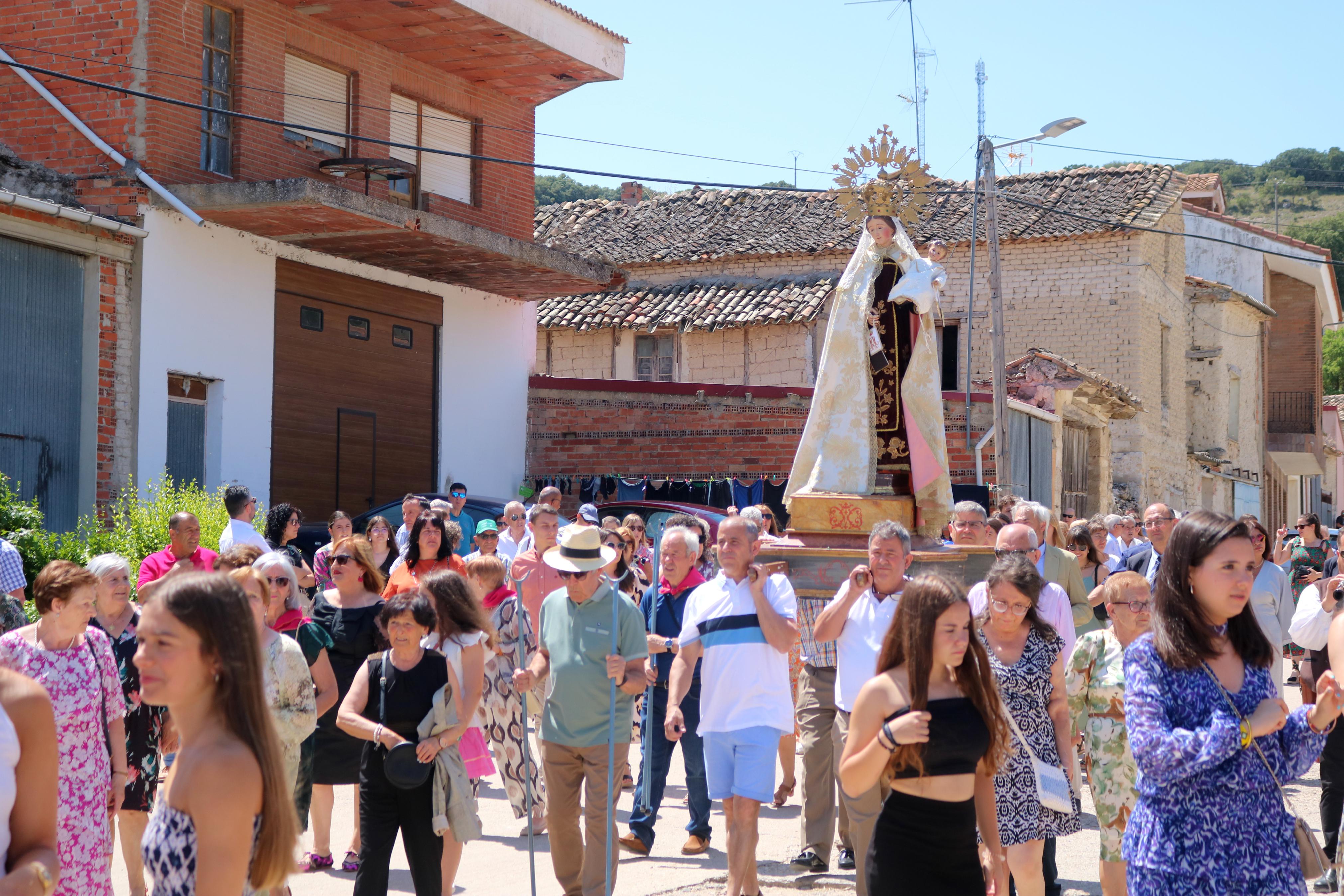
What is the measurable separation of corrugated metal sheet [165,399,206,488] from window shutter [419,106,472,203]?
4.69 metres

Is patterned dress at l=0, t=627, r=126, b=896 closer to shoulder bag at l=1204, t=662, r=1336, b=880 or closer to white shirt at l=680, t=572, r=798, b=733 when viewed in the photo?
white shirt at l=680, t=572, r=798, b=733

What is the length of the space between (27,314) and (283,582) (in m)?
7.87

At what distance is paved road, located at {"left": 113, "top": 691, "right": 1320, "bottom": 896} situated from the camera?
742 centimetres

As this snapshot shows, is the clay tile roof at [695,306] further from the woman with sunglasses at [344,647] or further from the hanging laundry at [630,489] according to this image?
the woman with sunglasses at [344,647]

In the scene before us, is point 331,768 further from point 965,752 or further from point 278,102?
point 278,102

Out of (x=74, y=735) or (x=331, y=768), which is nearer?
(x=74, y=735)

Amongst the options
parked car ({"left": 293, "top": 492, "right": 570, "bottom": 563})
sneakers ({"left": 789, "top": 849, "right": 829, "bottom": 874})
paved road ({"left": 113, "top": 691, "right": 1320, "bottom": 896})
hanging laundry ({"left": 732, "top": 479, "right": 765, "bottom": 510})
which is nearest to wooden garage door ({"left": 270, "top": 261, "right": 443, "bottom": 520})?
parked car ({"left": 293, "top": 492, "right": 570, "bottom": 563})

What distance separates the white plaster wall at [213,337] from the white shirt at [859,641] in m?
9.48

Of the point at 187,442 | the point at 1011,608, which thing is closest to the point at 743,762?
the point at 1011,608

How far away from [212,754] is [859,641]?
3.97 m

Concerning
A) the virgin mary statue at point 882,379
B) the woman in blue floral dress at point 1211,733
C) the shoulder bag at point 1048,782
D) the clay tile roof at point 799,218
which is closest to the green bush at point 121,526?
the virgin mary statue at point 882,379

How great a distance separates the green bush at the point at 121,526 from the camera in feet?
37.4

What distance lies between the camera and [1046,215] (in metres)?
27.3

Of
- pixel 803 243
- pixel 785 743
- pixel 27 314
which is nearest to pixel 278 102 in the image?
pixel 27 314
